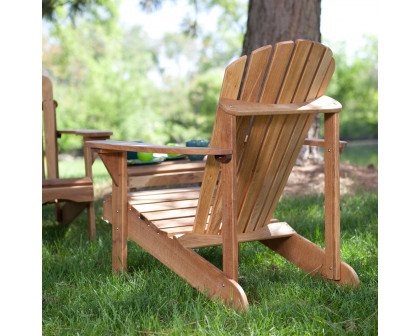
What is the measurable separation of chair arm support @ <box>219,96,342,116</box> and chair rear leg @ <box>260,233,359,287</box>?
63 cm

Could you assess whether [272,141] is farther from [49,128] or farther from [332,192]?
[49,128]

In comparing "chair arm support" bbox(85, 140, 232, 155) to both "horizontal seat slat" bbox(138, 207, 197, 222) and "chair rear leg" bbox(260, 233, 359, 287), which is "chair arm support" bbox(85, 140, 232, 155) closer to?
"horizontal seat slat" bbox(138, 207, 197, 222)

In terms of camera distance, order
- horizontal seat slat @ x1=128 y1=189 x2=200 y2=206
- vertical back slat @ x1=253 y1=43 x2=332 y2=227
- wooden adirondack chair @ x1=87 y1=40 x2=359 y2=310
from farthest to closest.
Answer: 1. horizontal seat slat @ x1=128 y1=189 x2=200 y2=206
2. vertical back slat @ x1=253 y1=43 x2=332 y2=227
3. wooden adirondack chair @ x1=87 y1=40 x2=359 y2=310

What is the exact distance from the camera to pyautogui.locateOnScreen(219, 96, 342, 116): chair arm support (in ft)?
6.05

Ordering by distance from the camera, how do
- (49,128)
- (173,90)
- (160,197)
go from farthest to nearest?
(173,90), (49,128), (160,197)

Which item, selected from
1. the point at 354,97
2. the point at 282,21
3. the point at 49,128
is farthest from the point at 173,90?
the point at 49,128

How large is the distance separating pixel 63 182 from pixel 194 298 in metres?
1.36

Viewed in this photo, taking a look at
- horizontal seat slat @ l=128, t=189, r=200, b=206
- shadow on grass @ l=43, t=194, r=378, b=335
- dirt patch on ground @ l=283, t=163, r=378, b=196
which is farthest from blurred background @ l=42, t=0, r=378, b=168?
shadow on grass @ l=43, t=194, r=378, b=335

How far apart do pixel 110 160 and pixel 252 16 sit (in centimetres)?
290

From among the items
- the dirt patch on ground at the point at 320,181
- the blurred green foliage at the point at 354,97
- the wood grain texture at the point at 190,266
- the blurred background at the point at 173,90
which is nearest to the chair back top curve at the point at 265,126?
the wood grain texture at the point at 190,266

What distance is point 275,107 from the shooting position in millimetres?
1926
